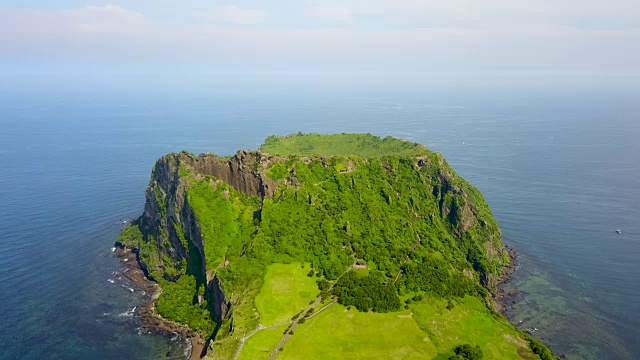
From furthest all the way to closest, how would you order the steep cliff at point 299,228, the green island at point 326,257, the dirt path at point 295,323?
the steep cliff at point 299,228 < the green island at point 326,257 < the dirt path at point 295,323

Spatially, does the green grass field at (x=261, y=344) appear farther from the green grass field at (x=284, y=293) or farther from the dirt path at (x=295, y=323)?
the green grass field at (x=284, y=293)

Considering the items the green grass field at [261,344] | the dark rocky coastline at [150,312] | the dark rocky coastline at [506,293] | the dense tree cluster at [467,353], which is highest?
the dense tree cluster at [467,353]

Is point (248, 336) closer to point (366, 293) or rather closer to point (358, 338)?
point (358, 338)

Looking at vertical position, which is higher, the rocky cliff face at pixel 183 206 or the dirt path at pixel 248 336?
the rocky cliff face at pixel 183 206

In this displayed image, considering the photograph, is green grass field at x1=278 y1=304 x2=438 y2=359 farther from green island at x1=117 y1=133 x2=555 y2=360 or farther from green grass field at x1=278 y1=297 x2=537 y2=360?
green island at x1=117 y1=133 x2=555 y2=360

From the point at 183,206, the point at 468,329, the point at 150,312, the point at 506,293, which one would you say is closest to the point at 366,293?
the point at 468,329

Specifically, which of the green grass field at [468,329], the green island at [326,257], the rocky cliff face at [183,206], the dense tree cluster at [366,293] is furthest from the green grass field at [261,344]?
the rocky cliff face at [183,206]
